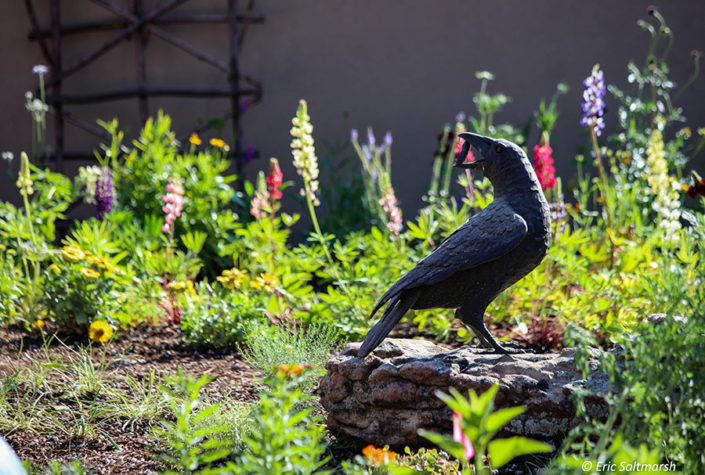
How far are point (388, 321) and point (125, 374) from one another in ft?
4.75

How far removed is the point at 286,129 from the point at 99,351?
3.88 m

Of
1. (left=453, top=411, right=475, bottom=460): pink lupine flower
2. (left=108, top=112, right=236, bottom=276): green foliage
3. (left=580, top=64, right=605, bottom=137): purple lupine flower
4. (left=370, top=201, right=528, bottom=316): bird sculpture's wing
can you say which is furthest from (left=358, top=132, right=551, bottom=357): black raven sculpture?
(left=108, top=112, right=236, bottom=276): green foliage

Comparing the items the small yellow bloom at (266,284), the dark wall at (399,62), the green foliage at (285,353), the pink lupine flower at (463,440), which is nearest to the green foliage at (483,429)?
the pink lupine flower at (463,440)

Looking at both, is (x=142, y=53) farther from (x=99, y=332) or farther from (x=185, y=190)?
(x=99, y=332)

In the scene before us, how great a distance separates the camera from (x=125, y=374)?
312 cm

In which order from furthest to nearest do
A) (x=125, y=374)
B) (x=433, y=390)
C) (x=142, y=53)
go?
(x=142, y=53) < (x=125, y=374) < (x=433, y=390)

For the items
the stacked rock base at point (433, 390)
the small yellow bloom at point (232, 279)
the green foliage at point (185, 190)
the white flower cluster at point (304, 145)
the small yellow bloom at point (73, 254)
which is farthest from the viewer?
the green foliage at point (185, 190)

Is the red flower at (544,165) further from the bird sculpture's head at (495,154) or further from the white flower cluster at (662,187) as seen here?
the bird sculpture's head at (495,154)

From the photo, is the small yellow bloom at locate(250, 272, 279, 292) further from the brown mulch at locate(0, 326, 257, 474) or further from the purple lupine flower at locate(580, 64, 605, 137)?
the purple lupine flower at locate(580, 64, 605, 137)

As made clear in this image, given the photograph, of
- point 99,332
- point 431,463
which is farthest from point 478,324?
point 99,332

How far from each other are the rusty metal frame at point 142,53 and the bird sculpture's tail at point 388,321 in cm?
445

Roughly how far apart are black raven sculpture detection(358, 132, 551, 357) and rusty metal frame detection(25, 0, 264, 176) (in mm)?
4451

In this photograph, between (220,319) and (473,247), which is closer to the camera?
(473,247)

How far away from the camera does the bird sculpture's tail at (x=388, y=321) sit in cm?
238
